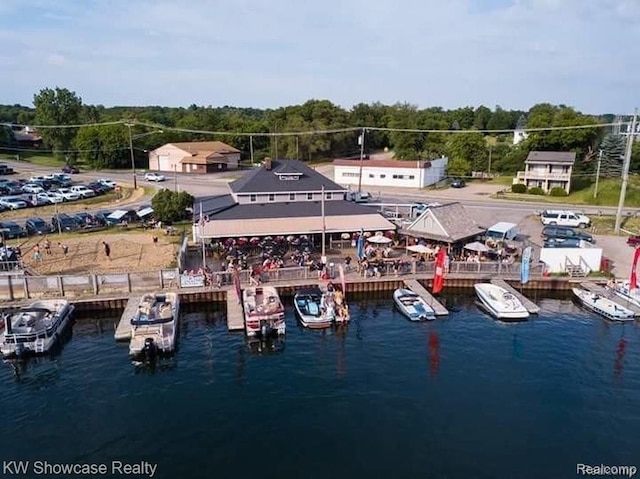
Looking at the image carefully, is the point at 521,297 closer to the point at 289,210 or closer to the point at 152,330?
the point at 289,210

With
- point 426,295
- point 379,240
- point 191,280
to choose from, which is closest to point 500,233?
point 379,240

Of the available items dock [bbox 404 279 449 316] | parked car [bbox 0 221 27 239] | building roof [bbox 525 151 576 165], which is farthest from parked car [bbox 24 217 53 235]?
building roof [bbox 525 151 576 165]

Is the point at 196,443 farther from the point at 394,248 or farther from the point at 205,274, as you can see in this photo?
the point at 394,248

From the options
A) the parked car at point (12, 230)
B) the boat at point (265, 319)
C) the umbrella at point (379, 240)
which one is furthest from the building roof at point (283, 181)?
the parked car at point (12, 230)

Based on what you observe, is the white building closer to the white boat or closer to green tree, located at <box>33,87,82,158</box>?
the white boat

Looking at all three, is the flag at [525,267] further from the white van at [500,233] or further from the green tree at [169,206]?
the green tree at [169,206]
